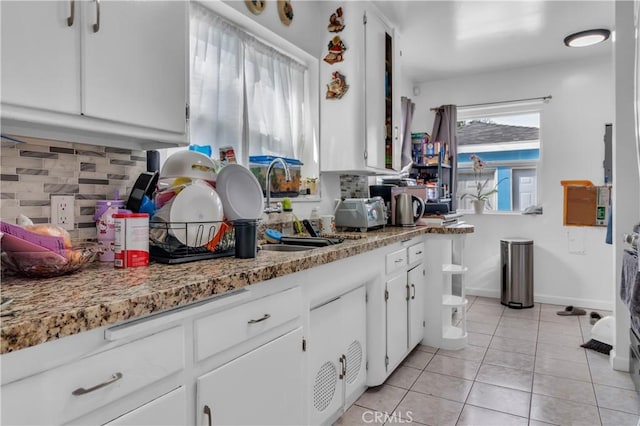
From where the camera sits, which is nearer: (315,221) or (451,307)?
(315,221)

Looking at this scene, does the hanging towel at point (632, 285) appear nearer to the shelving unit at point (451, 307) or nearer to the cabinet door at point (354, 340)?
the cabinet door at point (354, 340)

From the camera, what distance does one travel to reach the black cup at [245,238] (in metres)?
1.52

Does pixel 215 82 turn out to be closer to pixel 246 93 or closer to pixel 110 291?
pixel 246 93

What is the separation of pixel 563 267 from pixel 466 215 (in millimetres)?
1170

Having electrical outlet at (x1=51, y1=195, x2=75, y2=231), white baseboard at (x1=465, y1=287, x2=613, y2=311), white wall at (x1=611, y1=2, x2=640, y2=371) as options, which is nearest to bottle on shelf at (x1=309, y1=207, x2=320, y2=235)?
electrical outlet at (x1=51, y1=195, x2=75, y2=231)

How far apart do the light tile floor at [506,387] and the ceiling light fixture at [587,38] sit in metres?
2.59

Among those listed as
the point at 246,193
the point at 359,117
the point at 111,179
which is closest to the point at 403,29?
the point at 359,117

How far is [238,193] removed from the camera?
5.95 feet

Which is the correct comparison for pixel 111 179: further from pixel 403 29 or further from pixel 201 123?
pixel 403 29

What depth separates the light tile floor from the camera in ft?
6.97

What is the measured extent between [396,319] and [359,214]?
0.76 metres

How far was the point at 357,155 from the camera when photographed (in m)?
2.97

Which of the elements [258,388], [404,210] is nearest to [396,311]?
[404,210]

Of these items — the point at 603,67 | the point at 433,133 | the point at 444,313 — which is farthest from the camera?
the point at 433,133
